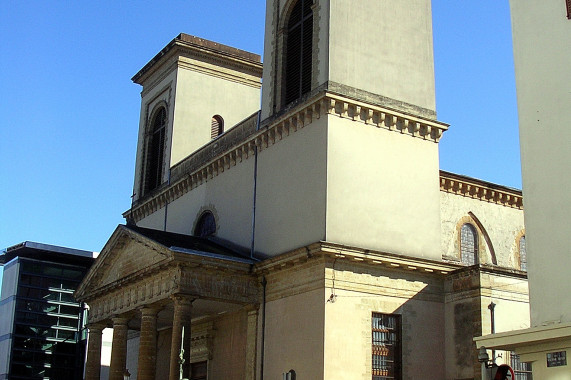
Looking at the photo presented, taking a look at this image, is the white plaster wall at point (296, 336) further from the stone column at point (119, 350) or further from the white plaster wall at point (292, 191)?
the stone column at point (119, 350)

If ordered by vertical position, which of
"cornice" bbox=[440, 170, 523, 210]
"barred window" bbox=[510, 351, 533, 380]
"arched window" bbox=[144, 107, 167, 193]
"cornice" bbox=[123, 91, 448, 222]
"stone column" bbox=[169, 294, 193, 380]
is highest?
"arched window" bbox=[144, 107, 167, 193]

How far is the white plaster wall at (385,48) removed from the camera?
86.5 feet

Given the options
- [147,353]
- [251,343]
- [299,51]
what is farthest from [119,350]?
[299,51]

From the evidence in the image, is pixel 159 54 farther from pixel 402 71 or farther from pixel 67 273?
pixel 402 71

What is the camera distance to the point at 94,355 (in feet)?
101

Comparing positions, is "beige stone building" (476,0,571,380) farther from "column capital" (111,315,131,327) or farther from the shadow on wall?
the shadow on wall

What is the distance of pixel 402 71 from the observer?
2748 centimetres

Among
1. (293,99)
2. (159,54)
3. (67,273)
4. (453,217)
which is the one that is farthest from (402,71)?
(67,273)

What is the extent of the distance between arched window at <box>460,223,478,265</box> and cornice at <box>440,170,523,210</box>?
4.19ft

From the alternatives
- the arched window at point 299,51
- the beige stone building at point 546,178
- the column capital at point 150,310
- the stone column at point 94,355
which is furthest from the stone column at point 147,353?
the beige stone building at point 546,178

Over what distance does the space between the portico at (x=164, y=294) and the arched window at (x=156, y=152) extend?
287 inches

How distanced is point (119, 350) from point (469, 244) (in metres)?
13.7

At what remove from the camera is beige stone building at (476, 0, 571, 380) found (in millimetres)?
14109

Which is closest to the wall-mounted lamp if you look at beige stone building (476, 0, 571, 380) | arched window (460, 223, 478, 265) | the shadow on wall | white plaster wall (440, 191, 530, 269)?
beige stone building (476, 0, 571, 380)
